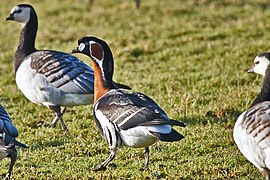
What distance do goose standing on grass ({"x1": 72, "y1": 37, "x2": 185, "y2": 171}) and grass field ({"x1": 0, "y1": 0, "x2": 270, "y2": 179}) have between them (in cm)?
46

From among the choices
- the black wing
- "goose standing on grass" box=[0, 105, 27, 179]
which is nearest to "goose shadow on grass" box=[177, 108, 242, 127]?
the black wing

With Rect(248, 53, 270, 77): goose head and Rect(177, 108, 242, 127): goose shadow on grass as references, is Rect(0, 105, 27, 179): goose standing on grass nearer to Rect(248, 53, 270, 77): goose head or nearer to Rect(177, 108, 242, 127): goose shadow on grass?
Rect(248, 53, 270, 77): goose head

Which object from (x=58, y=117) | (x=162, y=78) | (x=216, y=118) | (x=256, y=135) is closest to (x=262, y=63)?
(x=256, y=135)

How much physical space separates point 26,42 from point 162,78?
10.5 ft

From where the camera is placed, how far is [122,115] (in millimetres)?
7395

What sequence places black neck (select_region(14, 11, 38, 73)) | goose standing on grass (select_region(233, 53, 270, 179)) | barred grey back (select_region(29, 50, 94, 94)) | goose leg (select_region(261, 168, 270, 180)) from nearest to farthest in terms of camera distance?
goose standing on grass (select_region(233, 53, 270, 179))
goose leg (select_region(261, 168, 270, 180))
barred grey back (select_region(29, 50, 94, 94))
black neck (select_region(14, 11, 38, 73))

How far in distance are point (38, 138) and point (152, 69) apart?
5.21 meters

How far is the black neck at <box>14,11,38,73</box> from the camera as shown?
11000mm

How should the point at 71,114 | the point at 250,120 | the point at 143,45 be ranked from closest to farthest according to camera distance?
the point at 250,120
the point at 71,114
the point at 143,45

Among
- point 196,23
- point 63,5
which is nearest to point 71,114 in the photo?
point 196,23

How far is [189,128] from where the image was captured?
9586 mm

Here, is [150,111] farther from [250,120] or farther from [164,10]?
[164,10]

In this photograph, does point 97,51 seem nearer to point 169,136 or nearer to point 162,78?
point 169,136

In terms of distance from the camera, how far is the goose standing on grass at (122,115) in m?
7.00
